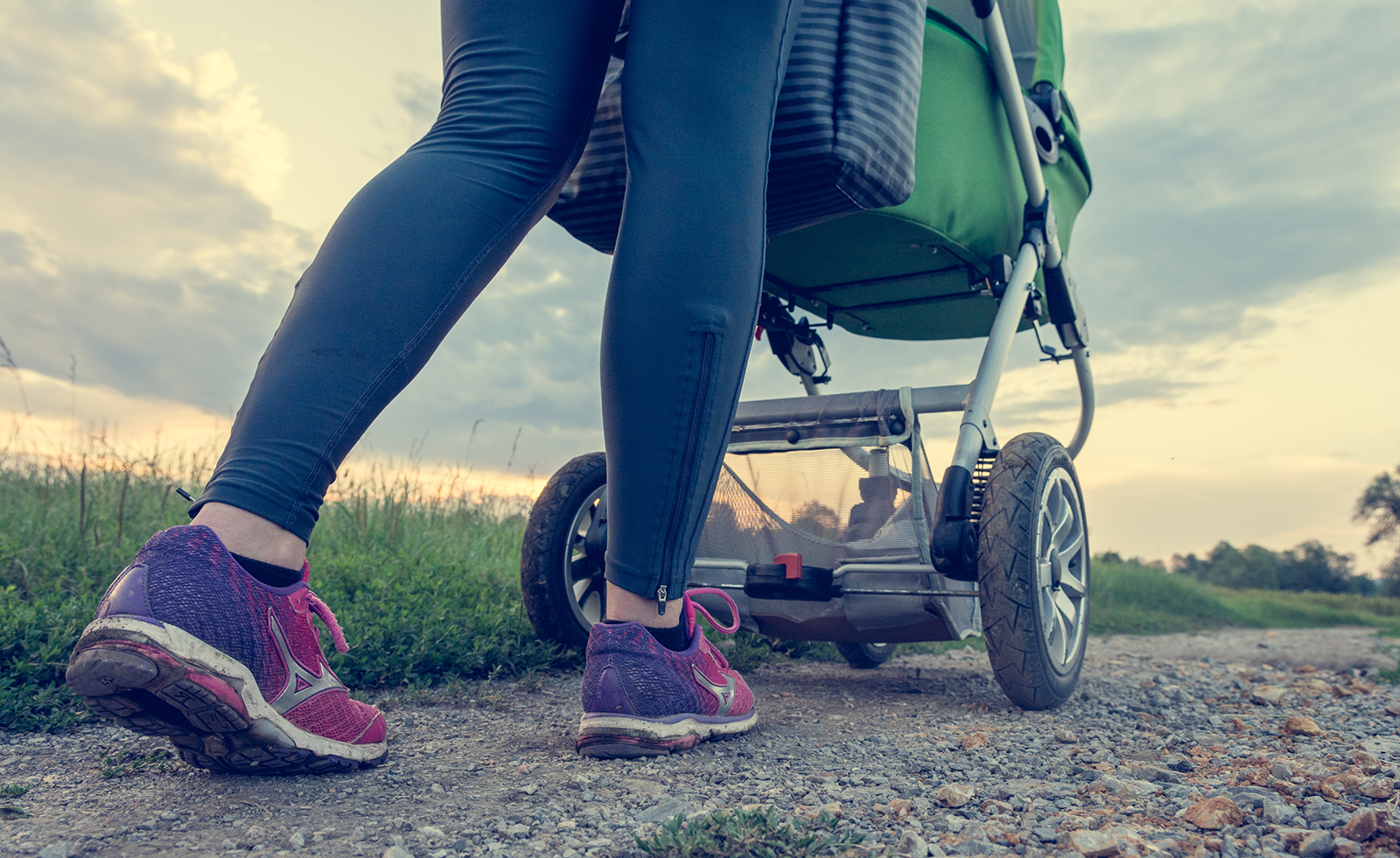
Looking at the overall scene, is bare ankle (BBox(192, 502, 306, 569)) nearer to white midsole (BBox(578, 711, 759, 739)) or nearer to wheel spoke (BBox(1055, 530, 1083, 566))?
white midsole (BBox(578, 711, 759, 739))

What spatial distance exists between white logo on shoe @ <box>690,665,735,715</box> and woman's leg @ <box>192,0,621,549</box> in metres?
0.58

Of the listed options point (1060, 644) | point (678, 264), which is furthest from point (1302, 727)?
point (678, 264)

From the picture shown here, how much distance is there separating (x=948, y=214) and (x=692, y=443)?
108 cm

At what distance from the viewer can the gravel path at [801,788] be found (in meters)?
0.92

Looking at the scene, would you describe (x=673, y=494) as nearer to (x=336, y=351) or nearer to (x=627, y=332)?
(x=627, y=332)

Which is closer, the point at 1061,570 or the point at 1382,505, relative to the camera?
the point at 1061,570

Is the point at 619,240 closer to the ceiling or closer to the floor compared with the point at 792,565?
closer to the ceiling

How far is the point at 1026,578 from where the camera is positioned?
174 cm

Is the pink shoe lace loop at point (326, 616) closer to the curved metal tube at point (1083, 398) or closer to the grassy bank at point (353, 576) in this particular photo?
the grassy bank at point (353, 576)

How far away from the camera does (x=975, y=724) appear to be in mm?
1678

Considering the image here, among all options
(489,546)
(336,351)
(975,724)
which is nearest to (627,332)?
(336,351)

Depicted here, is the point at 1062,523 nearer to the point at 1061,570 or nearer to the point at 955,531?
the point at 1061,570

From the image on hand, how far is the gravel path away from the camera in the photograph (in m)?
0.92

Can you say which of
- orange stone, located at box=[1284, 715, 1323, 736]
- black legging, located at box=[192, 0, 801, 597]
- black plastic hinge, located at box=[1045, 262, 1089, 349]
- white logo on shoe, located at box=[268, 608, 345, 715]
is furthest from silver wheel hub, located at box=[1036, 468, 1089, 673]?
white logo on shoe, located at box=[268, 608, 345, 715]
